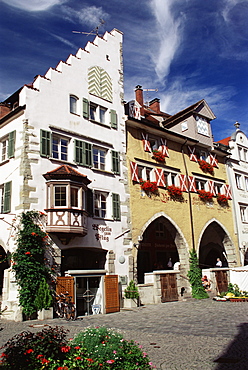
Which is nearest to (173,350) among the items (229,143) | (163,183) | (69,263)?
(69,263)

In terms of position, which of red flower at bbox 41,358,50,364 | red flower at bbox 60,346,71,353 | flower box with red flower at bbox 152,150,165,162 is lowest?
red flower at bbox 41,358,50,364

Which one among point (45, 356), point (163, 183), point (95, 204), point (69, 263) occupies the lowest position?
point (45, 356)

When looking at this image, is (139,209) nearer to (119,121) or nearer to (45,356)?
(119,121)

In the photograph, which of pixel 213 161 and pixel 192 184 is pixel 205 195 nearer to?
pixel 192 184

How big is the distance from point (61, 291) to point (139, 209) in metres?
7.38

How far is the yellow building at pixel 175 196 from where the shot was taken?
20.8 metres

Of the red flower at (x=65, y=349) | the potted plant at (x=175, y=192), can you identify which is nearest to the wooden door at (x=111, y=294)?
the potted plant at (x=175, y=192)

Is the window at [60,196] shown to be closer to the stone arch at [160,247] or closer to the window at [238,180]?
the stone arch at [160,247]

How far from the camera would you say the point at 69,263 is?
61.5 ft

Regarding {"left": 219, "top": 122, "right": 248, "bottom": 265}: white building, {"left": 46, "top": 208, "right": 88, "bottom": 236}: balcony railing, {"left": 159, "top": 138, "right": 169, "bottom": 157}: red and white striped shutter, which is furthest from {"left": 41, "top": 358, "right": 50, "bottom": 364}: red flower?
{"left": 219, "top": 122, "right": 248, "bottom": 265}: white building

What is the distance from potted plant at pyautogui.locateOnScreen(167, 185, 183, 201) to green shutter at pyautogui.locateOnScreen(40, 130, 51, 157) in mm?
9137

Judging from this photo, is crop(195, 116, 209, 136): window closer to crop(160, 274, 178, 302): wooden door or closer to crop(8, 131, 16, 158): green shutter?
crop(160, 274, 178, 302): wooden door

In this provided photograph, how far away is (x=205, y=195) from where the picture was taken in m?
25.8

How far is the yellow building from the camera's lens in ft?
68.1
